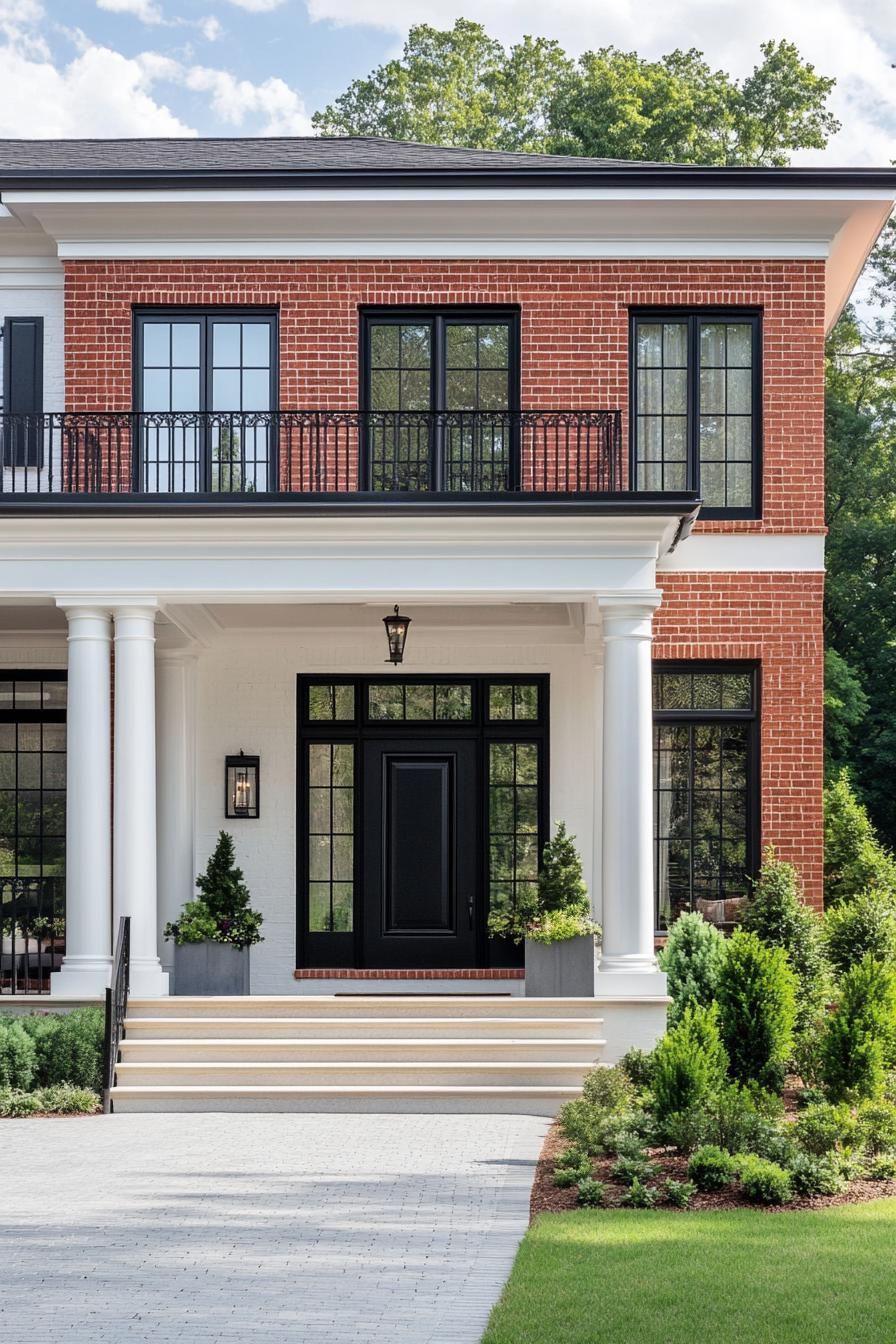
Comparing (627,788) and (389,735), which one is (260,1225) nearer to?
(627,788)

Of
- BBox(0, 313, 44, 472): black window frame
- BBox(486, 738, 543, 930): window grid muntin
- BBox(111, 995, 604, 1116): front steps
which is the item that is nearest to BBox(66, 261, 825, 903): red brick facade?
BBox(0, 313, 44, 472): black window frame

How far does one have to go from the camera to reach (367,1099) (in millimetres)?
12906

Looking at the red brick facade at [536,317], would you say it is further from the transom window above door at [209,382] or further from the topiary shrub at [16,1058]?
the topiary shrub at [16,1058]

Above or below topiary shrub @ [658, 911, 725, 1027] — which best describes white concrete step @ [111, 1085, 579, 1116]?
below

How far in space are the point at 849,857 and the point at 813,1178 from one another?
8.90 m

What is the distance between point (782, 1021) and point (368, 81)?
28775 mm

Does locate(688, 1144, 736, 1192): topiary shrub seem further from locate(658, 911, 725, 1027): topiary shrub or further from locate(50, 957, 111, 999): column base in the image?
locate(50, 957, 111, 999): column base

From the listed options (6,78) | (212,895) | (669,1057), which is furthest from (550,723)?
(6,78)

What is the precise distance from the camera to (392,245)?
16.3 meters

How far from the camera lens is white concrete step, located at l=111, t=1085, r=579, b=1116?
1283 cm

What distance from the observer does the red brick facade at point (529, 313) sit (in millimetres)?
16297

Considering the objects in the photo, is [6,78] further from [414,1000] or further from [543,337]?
[414,1000]

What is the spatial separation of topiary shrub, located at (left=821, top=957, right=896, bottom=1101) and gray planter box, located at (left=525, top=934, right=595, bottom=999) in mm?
2409

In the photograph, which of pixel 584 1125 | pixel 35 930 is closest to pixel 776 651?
pixel 584 1125
